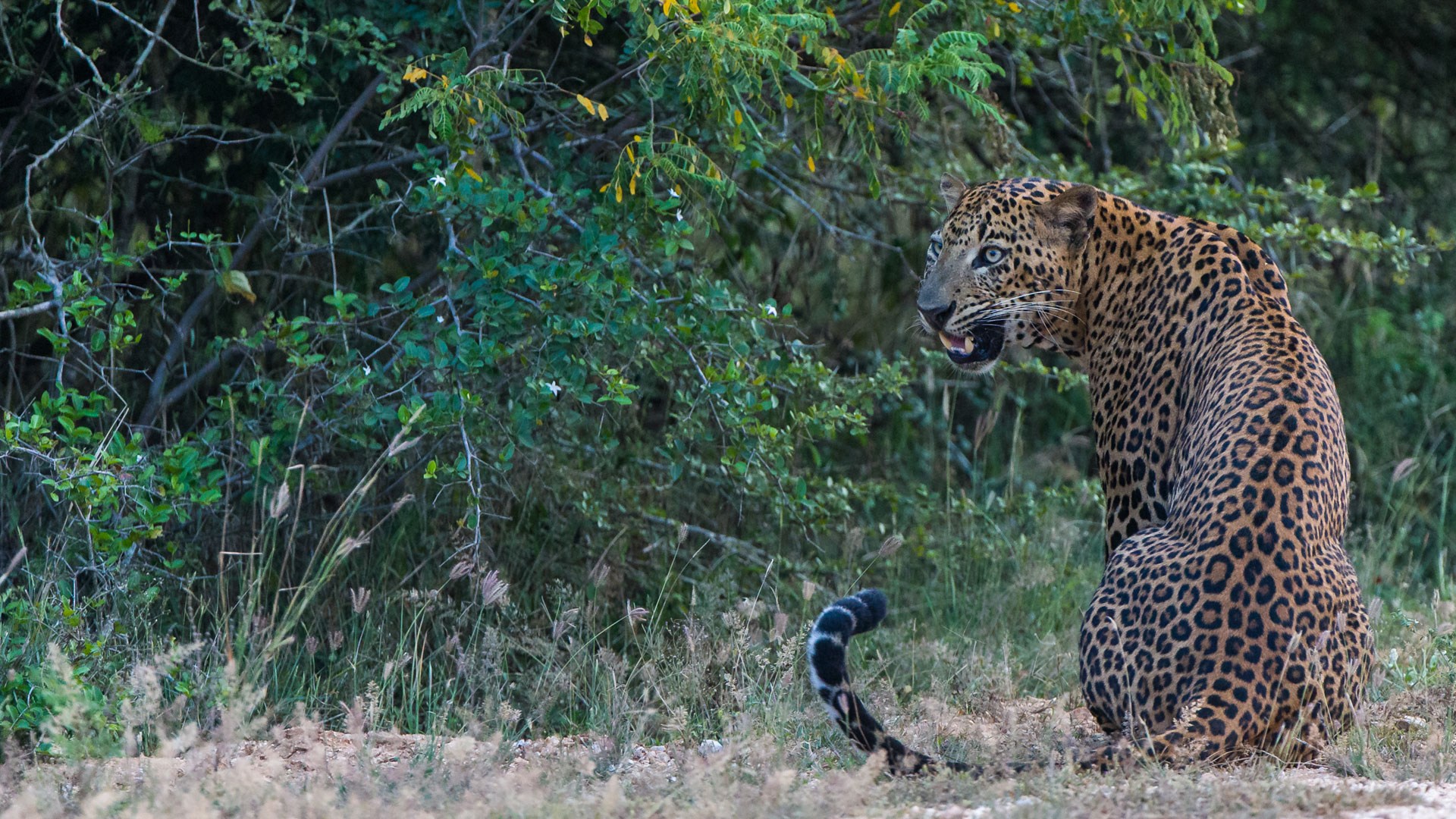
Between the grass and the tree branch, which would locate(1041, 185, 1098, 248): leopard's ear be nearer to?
the grass

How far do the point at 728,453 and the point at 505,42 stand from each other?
193cm

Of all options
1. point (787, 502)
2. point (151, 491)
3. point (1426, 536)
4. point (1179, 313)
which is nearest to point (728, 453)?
point (787, 502)

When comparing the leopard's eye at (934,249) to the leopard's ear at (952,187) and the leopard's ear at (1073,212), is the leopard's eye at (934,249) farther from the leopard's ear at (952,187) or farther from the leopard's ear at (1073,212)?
the leopard's ear at (1073,212)

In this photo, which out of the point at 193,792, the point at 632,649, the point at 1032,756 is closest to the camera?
the point at 193,792

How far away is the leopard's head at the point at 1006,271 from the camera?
4.98 metres

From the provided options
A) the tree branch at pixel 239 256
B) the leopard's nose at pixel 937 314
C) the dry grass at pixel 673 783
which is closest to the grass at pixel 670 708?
the dry grass at pixel 673 783

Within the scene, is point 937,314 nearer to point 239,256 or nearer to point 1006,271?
point 1006,271

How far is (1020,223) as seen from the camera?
5.01 meters

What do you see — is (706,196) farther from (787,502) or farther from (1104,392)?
(1104,392)

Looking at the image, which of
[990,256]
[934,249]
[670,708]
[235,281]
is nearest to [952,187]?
[934,249]

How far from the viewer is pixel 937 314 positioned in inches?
199

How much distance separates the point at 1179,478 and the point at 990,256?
1126mm

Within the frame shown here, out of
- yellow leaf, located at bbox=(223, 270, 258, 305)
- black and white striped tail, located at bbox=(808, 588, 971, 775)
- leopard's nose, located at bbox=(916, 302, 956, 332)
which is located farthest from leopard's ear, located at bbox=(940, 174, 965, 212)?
yellow leaf, located at bbox=(223, 270, 258, 305)

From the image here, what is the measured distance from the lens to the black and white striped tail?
3.65 m
